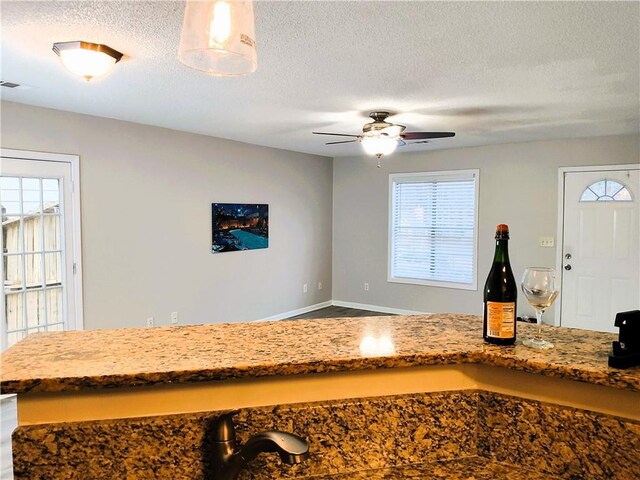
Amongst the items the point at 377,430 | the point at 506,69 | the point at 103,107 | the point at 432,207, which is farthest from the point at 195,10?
the point at 432,207

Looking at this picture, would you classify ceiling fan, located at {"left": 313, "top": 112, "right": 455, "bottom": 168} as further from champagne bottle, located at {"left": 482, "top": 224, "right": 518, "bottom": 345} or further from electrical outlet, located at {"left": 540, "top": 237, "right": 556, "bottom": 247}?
champagne bottle, located at {"left": 482, "top": 224, "right": 518, "bottom": 345}

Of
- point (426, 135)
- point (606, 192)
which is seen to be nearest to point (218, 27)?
point (426, 135)

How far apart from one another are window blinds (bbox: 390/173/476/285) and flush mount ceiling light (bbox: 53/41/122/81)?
494 centimetres

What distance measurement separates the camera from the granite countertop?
96cm

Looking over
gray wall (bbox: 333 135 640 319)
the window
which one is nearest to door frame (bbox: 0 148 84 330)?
gray wall (bbox: 333 135 640 319)

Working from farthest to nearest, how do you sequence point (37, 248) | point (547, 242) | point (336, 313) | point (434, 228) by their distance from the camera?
1. point (336, 313)
2. point (434, 228)
3. point (547, 242)
4. point (37, 248)

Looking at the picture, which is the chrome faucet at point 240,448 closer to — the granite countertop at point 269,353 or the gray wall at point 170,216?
the granite countertop at point 269,353

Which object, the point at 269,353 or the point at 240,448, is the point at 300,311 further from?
the point at 240,448

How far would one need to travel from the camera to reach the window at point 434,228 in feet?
20.9

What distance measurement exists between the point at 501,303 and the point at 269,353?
0.61 m

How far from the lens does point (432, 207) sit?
672 cm

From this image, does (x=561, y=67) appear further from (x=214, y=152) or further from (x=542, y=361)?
(x=214, y=152)

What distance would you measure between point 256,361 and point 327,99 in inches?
117

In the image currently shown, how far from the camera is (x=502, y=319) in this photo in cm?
118
